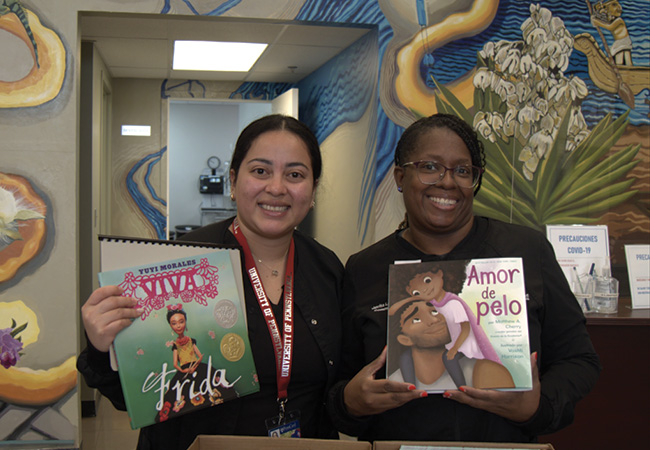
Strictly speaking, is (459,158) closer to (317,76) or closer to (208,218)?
(317,76)

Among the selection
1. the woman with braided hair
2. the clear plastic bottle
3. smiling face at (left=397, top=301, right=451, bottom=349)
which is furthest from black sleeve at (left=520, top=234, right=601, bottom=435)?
the clear plastic bottle

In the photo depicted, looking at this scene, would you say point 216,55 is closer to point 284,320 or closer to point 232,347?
point 284,320

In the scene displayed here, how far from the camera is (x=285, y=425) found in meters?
1.44

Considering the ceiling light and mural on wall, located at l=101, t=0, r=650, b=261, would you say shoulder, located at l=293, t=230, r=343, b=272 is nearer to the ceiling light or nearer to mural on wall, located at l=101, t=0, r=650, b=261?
mural on wall, located at l=101, t=0, r=650, b=261

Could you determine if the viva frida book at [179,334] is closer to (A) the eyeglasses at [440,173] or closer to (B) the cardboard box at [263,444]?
(B) the cardboard box at [263,444]

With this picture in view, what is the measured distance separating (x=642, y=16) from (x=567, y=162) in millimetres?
1124

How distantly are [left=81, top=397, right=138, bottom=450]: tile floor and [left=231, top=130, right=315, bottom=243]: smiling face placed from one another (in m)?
3.02

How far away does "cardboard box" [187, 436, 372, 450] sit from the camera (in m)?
1.10

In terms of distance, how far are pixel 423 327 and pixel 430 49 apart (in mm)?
2850

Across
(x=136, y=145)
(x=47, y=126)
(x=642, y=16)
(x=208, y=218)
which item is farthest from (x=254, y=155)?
(x=208, y=218)

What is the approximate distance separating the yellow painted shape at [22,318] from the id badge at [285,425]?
2.54 meters

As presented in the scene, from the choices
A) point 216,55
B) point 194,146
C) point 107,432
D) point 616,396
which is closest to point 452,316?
point 616,396

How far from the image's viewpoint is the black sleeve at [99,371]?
129 cm

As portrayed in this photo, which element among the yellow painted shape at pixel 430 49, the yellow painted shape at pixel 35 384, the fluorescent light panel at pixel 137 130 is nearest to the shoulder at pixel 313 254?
the yellow painted shape at pixel 430 49
